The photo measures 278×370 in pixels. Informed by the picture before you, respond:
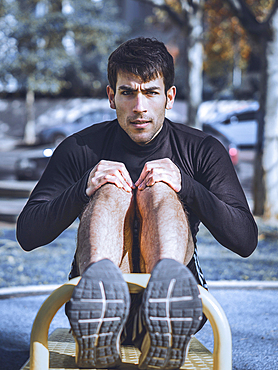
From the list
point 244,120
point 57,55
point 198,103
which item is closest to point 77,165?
point 198,103

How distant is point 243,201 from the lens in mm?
2236

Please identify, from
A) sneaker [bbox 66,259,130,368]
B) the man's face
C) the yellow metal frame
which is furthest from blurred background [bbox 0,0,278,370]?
the man's face

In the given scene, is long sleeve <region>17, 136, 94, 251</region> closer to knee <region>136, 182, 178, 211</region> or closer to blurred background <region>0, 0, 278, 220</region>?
knee <region>136, 182, 178, 211</region>

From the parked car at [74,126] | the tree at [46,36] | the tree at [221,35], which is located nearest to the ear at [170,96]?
the tree at [221,35]

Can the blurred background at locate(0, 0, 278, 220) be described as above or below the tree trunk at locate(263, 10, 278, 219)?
above

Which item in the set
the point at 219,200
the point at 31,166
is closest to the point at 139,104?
the point at 219,200

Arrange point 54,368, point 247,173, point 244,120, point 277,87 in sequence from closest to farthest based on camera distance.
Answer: point 54,368
point 277,87
point 247,173
point 244,120

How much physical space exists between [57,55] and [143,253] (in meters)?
19.7

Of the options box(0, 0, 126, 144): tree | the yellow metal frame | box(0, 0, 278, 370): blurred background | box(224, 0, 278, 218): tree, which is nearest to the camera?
the yellow metal frame

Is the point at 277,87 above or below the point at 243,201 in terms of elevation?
above

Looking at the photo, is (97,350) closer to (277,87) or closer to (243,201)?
(243,201)

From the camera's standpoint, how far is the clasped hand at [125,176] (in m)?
1.94

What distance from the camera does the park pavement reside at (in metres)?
2.80

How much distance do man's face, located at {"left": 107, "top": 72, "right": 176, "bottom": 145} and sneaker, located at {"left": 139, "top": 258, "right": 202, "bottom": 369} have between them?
866 millimetres
